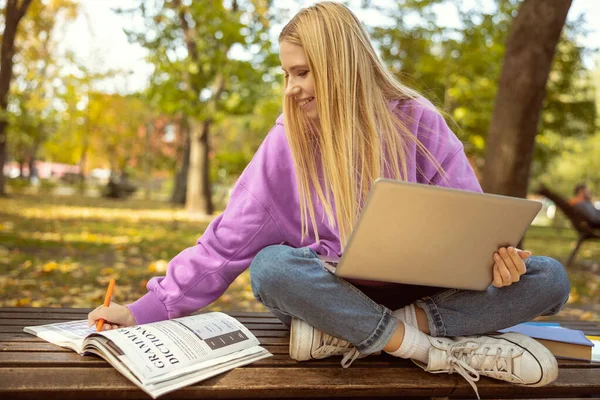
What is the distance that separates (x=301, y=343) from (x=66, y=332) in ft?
2.67

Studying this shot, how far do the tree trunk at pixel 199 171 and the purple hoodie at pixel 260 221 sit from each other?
10976mm

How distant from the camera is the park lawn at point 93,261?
4.73 meters

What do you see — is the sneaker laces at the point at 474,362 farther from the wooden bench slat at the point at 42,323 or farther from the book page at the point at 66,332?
the book page at the point at 66,332

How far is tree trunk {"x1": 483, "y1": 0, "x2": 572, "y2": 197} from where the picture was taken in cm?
531

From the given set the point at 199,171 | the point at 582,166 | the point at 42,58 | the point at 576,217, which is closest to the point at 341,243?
the point at 576,217

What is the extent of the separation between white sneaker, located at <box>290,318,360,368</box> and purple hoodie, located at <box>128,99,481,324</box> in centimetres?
36

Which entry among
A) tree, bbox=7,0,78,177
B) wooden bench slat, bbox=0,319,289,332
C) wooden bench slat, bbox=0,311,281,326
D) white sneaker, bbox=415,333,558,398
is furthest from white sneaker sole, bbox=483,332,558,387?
tree, bbox=7,0,78,177

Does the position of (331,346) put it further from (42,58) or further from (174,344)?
(42,58)

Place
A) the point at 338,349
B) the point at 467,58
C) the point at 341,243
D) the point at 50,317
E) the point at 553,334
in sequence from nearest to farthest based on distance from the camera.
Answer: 1. the point at 338,349
2. the point at 341,243
3. the point at 553,334
4. the point at 50,317
5. the point at 467,58

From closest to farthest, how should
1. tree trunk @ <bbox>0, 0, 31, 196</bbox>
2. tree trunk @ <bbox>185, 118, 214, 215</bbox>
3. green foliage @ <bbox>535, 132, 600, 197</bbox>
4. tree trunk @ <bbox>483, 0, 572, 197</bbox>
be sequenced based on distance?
tree trunk @ <bbox>483, 0, 572, 197</bbox>
tree trunk @ <bbox>0, 0, 31, 196</bbox>
tree trunk @ <bbox>185, 118, 214, 215</bbox>
green foliage @ <bbox>535, 132, 600, 197</bbox>

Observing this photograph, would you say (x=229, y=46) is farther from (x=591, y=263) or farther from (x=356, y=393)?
(x=356, y=393)

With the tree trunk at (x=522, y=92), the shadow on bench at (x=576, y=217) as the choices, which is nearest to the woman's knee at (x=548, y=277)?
the tree trunk at (x=522, y=92)

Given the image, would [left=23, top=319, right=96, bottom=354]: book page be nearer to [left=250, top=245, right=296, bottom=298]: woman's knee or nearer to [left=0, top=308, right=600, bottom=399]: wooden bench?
[left=0, top=308, right=600, bottom=399]: wooden bench

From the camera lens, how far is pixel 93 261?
6.20 metres
